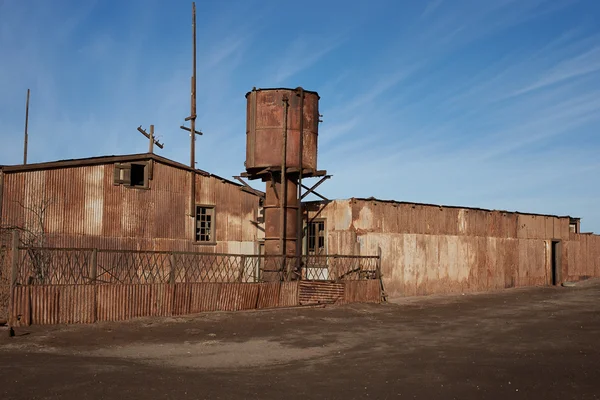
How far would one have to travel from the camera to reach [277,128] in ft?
72.8

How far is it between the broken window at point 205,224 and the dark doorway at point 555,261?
2001cm

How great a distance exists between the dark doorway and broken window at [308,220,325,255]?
648 inches

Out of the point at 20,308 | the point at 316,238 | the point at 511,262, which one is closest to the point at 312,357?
the point at 20,308

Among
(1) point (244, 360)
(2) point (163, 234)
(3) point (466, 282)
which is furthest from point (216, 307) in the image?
(3) point (466, 282)

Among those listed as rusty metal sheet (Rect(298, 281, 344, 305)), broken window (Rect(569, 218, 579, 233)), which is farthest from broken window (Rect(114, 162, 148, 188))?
broken window (Rect(569, 218, 579, 233))

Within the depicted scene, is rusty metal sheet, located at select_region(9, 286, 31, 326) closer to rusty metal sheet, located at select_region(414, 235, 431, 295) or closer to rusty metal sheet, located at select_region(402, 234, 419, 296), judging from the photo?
rusty metal sheet, located at select_region(402, 234, 419, 296)

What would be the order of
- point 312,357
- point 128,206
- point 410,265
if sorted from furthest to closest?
1. point 410,265
2. point 128,206
3. point 312,357

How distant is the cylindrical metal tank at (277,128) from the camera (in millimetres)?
22188

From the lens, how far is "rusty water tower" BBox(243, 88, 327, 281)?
2200 centimetres

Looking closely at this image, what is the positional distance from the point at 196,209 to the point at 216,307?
8.65 m

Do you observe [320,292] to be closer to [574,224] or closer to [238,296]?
[238,296]

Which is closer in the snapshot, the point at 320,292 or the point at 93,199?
the point at 320,292

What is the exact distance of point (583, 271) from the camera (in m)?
34.7

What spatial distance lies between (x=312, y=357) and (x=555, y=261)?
85.1ft
